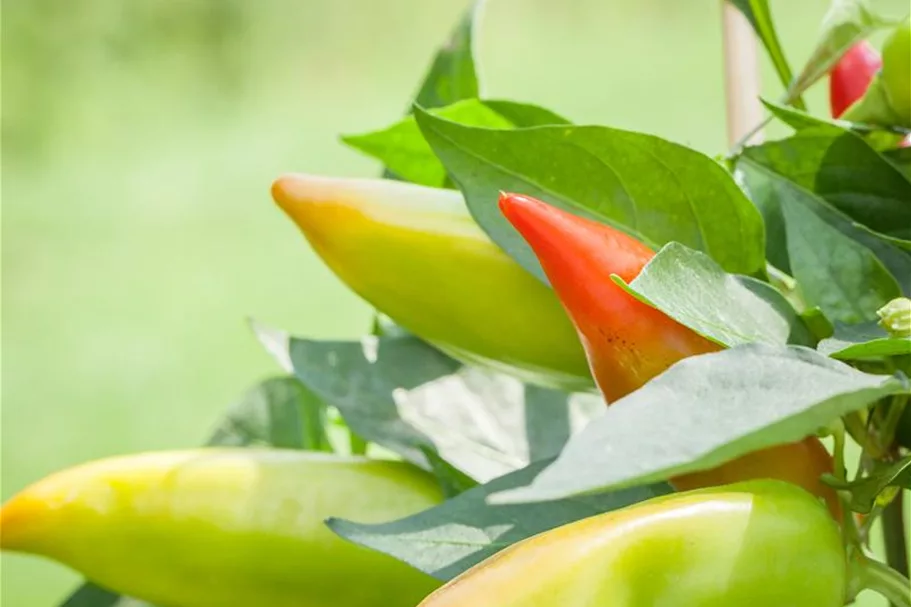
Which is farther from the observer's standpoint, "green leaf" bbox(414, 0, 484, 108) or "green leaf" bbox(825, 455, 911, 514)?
"green leaf" bbox(414, 0, 484, 108)

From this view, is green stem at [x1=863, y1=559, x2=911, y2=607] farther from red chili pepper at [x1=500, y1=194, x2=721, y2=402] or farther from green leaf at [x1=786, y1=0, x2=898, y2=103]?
green leaf at [x1=786, y1=0, x2=898, y2=103]

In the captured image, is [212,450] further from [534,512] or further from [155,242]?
[155,242]

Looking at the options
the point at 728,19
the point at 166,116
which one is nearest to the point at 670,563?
the point at 728,19

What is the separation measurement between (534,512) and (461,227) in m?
0.09

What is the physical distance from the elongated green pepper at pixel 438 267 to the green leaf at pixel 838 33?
121 mm

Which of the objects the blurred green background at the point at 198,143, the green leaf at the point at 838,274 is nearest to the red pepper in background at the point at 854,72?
the green leaf at the point at 838,274

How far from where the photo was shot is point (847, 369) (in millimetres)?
217

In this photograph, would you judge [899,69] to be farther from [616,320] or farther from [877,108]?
[616,320]

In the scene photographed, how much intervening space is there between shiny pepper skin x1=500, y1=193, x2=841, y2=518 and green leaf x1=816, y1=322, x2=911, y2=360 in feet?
0.09

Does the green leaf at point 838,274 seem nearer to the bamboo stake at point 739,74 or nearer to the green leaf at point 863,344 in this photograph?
the green leaf at point 863,344

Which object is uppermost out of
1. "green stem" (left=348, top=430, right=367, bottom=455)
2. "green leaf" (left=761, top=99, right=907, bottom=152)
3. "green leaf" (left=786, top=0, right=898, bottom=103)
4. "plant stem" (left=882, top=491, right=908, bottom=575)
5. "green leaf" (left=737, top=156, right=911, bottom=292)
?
"green leaf" (left=786, top=0, right=898, bottom=103)

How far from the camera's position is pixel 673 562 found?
226mm

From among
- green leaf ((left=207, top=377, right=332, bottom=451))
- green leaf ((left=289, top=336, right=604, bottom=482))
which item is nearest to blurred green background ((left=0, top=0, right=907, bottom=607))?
green leaf ((left=207, top=377, right=332, bottom=451))

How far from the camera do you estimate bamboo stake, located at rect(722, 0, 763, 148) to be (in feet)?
1.85
